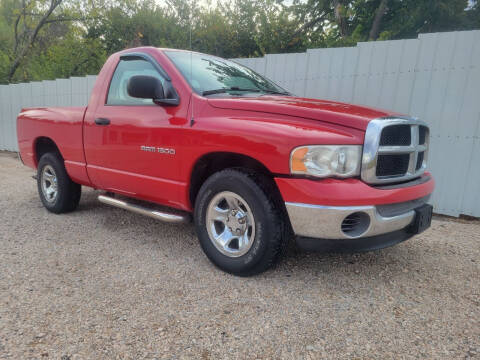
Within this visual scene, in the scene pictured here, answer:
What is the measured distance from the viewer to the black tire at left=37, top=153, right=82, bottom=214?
4.25 metres

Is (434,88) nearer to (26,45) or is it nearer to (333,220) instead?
(333,220)

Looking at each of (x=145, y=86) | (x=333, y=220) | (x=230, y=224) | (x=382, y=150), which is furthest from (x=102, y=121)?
(x=382, y=150)

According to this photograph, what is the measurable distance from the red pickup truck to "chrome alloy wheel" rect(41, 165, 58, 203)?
34.8 inches

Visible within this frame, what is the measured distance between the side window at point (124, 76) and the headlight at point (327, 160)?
183cm

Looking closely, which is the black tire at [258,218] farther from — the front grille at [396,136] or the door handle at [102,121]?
the door handle at [102,121]

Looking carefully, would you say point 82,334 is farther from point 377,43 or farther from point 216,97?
point 377,43

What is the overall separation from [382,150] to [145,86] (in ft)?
6.22

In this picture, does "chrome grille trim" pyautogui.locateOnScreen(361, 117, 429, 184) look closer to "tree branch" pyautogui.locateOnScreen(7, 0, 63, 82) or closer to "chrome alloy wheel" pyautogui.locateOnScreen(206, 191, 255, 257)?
"chrome alloy wheel" pyautogui.locateOnScreen(206, 191, 255, 257)

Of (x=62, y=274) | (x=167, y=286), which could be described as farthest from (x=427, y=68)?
(x=62, y=274)

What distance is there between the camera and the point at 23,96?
424 inches

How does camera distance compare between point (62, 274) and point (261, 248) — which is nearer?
point (261, 248)

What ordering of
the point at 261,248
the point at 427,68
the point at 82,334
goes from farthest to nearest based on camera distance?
the point at 427,68 → the point at 261,248 → the point at 82,334

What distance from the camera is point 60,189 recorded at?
4.26 meters

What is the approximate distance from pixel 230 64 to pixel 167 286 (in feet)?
8.07
